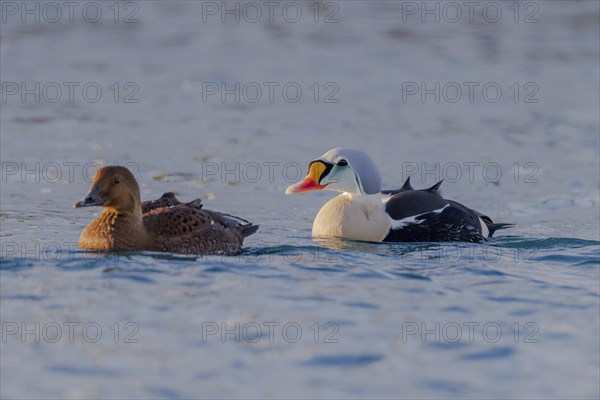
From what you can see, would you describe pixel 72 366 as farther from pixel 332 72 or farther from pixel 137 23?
pixel 137 23

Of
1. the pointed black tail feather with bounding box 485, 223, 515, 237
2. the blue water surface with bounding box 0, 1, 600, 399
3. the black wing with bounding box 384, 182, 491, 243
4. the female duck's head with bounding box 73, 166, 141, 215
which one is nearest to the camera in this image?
the blue water surface with bounding box 0, 1, 600, 399

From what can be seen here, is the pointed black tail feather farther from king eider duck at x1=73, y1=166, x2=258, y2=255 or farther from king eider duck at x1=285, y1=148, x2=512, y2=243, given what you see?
king eider duck at x1=73, y1=166, x2=258, y2=255

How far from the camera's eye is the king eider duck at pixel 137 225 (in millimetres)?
9961

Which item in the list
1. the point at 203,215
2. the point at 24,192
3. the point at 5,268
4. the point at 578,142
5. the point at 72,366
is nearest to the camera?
the point at 72,366

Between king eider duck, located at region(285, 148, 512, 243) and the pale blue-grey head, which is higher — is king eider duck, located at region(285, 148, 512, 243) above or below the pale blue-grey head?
below

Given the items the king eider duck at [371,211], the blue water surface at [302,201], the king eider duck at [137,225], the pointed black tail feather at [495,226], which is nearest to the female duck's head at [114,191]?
the king eider duck at [137,225]

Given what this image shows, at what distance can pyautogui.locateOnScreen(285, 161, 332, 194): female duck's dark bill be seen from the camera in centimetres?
1165

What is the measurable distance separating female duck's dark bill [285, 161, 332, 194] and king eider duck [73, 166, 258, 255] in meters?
1.24

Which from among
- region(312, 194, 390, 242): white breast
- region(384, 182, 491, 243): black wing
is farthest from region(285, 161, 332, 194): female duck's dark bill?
region(384, 182, 491, 243): black wing

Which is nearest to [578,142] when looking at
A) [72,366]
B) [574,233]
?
[574,233]

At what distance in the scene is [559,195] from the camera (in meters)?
14.2

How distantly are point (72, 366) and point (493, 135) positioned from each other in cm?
1026

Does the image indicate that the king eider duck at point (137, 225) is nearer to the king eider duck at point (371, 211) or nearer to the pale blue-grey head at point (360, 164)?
the king eider duck at point (371, 211)

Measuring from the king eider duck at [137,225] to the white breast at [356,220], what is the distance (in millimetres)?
1439
